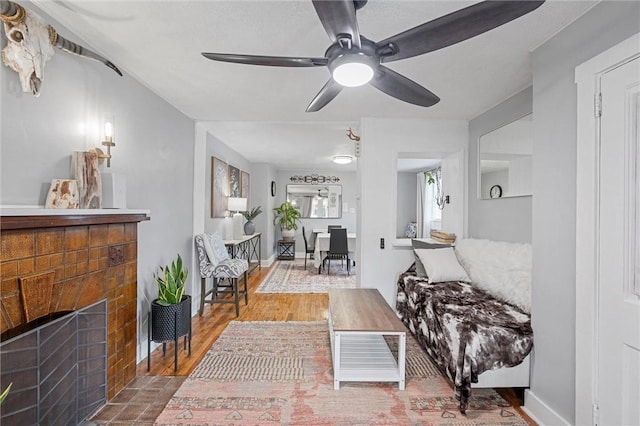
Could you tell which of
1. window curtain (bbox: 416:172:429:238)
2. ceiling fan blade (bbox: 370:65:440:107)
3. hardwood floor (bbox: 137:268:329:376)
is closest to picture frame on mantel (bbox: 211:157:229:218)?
hardwood floor (bbox: 137:268:329:376)

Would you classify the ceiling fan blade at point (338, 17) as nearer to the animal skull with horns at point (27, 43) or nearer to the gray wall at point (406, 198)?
the animal skull with horns at point (27, 43)

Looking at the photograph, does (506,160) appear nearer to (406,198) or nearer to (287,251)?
(406,198)

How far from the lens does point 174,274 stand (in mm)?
2648

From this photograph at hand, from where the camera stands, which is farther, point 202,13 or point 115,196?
point 115,196

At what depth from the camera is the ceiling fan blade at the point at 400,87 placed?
62.1 inches

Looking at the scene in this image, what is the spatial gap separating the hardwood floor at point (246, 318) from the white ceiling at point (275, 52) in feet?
7.52

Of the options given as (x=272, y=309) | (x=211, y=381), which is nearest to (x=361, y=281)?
(x=272, y=309)

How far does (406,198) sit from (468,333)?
6445 mm

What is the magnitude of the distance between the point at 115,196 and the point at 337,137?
3179mm

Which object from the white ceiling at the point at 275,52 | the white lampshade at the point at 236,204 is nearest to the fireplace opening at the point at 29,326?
the white ceiling at the point at 275,52

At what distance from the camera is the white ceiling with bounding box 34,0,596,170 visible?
1623 millimetres

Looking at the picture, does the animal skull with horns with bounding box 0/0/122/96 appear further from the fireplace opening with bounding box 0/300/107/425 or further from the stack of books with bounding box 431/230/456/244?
the stack of books with bounding box 431/230/456/244

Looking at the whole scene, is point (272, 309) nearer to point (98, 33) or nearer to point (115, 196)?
point (115, 196)

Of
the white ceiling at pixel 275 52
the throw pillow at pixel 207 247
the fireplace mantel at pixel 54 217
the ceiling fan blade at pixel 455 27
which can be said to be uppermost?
the white ceiling at pixel 275 52
